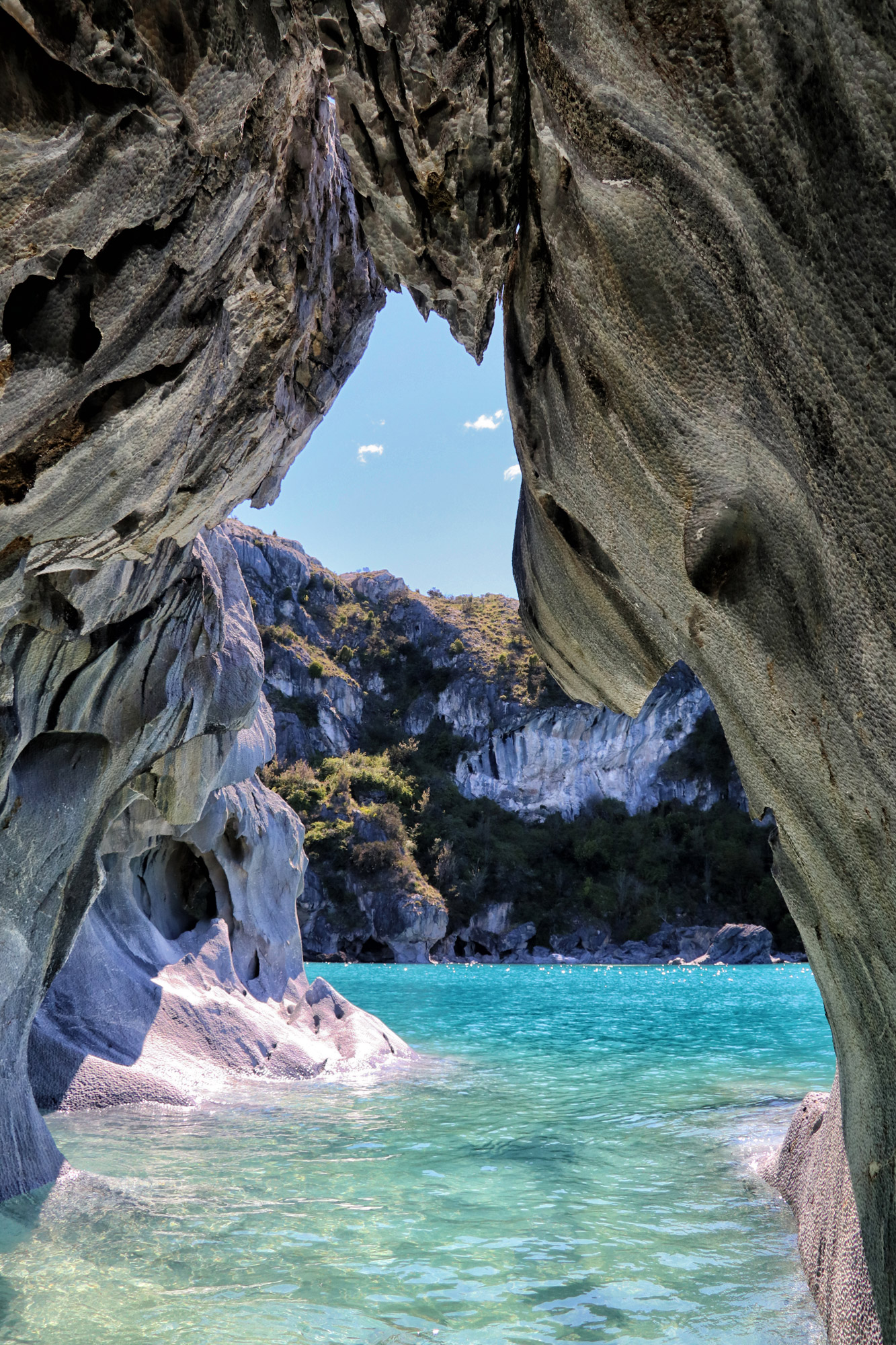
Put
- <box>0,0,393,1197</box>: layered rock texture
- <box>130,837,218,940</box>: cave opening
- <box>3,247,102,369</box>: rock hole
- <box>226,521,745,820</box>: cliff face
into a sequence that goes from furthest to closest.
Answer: <box>226,521,745,820</box>: cliff face, <box>130,837,218,940</box>: cave opening, <box>3,247,102,369</box>: rock hole, <box>0,0,393,1197</box>: layered rock texture

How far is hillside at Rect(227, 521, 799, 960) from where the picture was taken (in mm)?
48812

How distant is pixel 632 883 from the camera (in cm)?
5072

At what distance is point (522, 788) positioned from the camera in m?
53.4

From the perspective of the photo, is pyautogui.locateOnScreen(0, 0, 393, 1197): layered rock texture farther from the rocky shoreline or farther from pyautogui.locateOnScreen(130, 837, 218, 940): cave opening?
the rocky shoreline

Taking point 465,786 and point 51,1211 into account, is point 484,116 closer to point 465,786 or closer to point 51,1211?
point 51,1211

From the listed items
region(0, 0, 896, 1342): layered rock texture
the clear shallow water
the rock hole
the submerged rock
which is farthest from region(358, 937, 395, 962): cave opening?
the rock hole

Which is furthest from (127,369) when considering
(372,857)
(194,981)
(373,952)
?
(373,952)

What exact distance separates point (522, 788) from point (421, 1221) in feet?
160

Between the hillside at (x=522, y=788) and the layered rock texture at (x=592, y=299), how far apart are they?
1644 inches

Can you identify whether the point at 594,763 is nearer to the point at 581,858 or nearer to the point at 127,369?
the point at 581,858

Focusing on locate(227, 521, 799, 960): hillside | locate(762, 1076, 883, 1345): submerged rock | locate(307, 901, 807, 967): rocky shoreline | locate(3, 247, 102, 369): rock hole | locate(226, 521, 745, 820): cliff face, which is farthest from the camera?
locate(226, 521, 745, 820): cliff face

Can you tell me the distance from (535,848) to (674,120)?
51357 mm

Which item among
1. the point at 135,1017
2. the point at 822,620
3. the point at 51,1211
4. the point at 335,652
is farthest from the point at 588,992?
the point at 335,652

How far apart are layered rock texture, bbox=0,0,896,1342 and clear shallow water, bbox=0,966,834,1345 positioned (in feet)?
8.18
